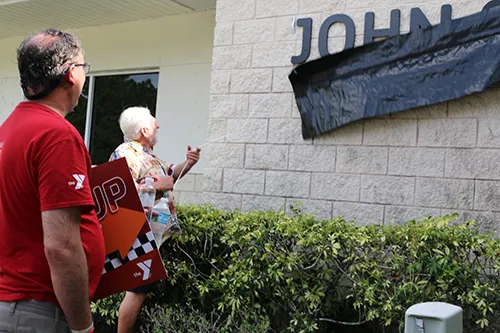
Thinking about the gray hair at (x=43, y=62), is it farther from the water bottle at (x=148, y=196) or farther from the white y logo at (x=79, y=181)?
the water bottle at (x=148, y=196)

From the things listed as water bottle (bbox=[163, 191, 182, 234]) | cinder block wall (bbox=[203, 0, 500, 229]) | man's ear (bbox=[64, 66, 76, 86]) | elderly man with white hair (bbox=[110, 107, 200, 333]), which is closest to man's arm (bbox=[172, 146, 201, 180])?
elderly man with white hair (bbox=[110, 107, 200, 333])

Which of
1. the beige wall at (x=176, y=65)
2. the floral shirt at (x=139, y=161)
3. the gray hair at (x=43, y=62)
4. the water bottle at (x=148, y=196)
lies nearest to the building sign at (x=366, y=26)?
the floral shirt at (x=139, y=161)

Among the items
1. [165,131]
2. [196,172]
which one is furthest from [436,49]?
[165,131]

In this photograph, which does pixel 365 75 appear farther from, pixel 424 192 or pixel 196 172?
pixel 196 172

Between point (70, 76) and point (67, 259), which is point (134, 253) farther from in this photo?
point (70, 76)

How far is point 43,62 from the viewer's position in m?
2.31

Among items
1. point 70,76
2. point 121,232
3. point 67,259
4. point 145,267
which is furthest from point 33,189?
point 145,267

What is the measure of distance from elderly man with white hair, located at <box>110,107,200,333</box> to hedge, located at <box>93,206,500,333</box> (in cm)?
19

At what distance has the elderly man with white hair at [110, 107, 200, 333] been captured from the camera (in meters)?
4.36

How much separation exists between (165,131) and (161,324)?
3560mm

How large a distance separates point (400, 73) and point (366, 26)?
1.76 feet

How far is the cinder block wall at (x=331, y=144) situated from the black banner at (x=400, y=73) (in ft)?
0.38

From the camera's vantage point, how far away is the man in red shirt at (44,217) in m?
2.10

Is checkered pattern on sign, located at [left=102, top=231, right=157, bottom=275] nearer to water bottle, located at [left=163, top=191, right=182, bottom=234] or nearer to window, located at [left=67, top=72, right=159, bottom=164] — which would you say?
water bottle, located at [left=163, top=191, right=182, bottom=234]
